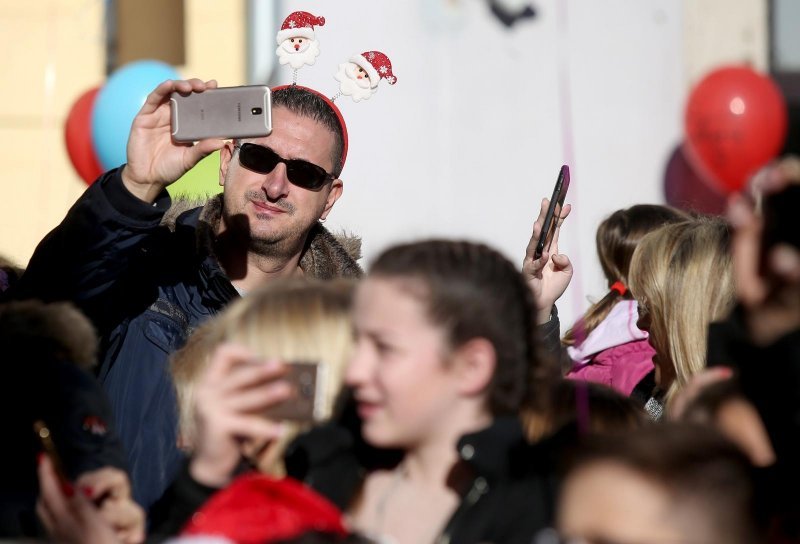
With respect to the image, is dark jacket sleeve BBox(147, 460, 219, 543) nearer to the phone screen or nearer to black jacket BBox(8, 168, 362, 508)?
black jacket BBox(8, 168, 362, 508)

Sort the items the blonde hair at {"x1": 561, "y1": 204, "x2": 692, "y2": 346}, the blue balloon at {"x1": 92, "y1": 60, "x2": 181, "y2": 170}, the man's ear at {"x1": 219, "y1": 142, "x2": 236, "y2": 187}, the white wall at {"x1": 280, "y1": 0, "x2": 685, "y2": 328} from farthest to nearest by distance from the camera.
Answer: the blue balloon at {"x1": 92, "y1": 60, "x2": 181, "y2": 170} → the white wall at {"x1": 280, "y1": 0, "x2": 685, "y2": 328} → the blonde hair at {"x1": 561, "y1": 204, "x2": 692, "y2": 346} → the man's ear at {"x1": 219, "y1": 142, "x2": 236, "y2": 187}

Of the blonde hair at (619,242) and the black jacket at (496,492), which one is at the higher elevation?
the blonde hair at (619,242)

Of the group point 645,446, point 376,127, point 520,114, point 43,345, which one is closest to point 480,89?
point 520,114

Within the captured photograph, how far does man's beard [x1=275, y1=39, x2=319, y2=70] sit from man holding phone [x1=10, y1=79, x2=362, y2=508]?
0.14 metres

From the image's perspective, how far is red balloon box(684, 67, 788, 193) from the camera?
14.2 ft

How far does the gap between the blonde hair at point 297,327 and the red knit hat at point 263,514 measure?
22cm

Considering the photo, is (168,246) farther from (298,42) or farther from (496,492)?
(496,492)

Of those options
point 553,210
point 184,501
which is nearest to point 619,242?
point 553,210

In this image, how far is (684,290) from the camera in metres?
2.52

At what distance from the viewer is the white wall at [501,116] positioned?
13.2ft

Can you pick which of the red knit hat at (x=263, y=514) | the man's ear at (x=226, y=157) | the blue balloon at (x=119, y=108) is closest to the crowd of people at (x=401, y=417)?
the red knit hat at (x=263, y=514)

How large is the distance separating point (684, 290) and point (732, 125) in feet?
6.83

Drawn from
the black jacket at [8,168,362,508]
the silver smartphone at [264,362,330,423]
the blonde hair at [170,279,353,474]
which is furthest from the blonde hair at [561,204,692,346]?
the silver smartphone at [264,362,330,423]

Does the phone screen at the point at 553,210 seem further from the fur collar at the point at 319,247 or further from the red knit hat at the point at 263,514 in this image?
the red knit hat at the point at 263,514
